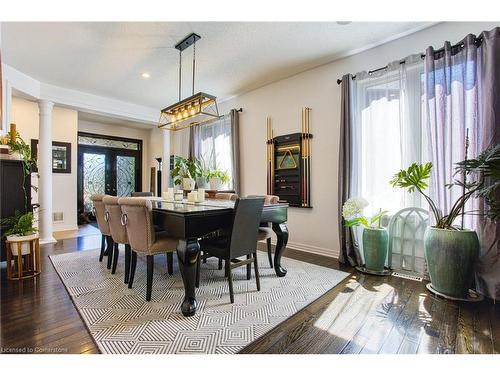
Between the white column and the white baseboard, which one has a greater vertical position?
the white column

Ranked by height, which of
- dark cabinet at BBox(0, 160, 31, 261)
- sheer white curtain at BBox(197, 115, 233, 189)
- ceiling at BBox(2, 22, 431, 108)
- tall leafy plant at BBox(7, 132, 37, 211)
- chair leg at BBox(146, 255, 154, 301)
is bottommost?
chair leg at BBox(146, 255, 154, 301)

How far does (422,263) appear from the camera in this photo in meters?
2.74

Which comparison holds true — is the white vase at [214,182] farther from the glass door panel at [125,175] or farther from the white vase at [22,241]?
the glass door panel at [125,175]

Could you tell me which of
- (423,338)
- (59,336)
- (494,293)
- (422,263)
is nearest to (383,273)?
(422,263)

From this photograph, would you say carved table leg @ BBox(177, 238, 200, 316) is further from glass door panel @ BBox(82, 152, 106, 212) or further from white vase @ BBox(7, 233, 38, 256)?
glass door panel @ BBox(82, 152, 106, 212)

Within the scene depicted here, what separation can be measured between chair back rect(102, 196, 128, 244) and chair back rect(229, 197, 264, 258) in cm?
112

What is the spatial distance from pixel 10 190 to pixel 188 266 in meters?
2.55

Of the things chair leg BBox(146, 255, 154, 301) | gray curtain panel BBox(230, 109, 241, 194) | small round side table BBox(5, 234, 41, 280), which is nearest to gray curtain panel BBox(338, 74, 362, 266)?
gray curtain panel BBox(230, 109, 241, 194)

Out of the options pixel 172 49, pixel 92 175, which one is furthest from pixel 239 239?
pixel 92 175

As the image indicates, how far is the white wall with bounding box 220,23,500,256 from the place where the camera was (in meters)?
3.09

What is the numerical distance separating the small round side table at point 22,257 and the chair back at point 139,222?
1.36m

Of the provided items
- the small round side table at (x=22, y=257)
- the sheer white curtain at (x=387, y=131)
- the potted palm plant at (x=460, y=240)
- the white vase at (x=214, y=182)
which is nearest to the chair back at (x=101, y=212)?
the small round side table at (x=22, y=257)

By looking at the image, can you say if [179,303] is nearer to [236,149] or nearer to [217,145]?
[236,149]
